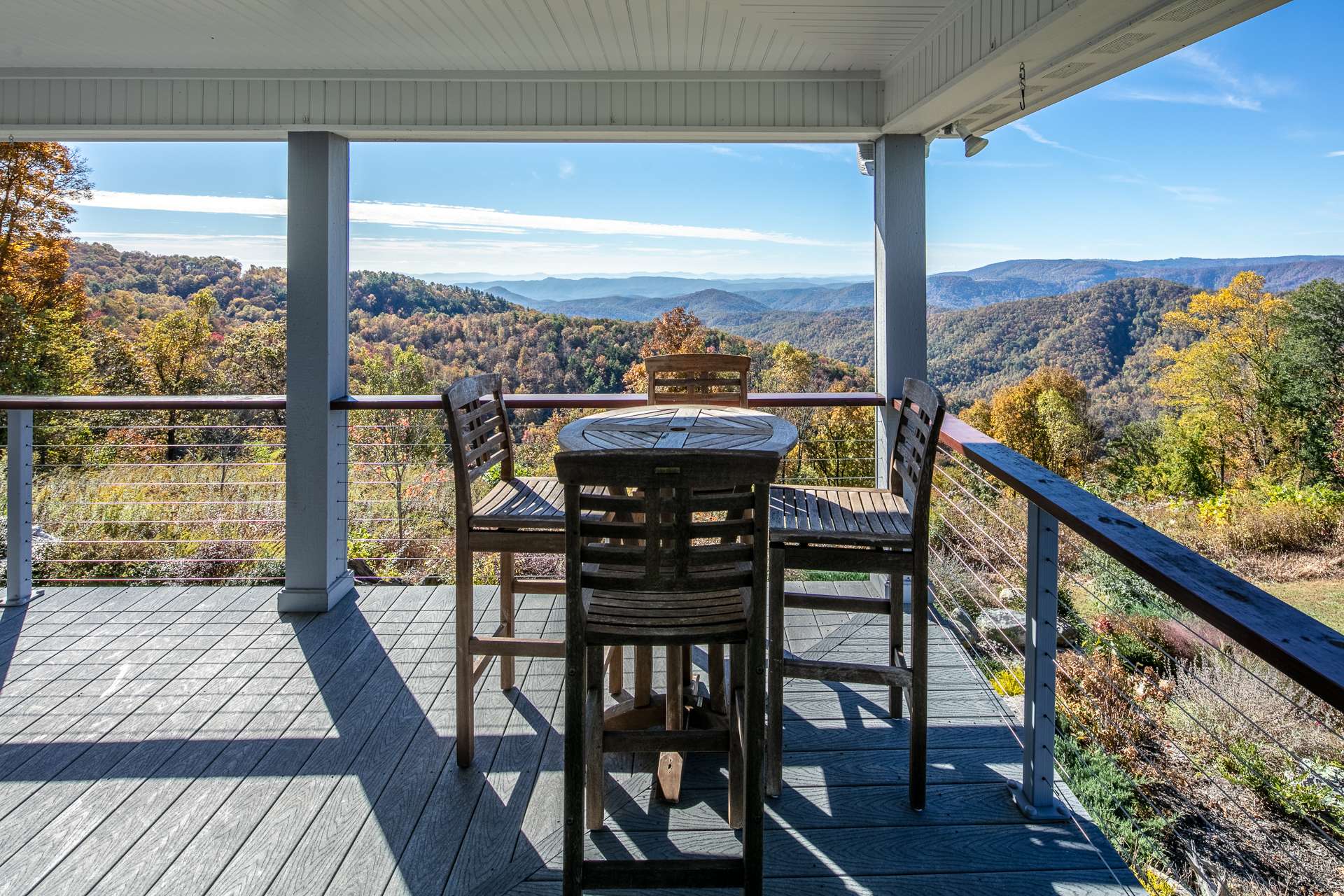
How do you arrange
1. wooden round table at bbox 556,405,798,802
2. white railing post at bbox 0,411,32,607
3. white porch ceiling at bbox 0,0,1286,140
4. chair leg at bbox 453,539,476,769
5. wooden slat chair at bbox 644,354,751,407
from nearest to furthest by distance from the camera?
1. wooden round table at bbox 556,405,798,802
2. chair leg at bbox 453,539,476,769
3. white porch ceiling at bbox 0,0,1286,140
4. wooden slat chair at bbox 644,354,751,407
5. white railing post at bbox 0,411,32,607

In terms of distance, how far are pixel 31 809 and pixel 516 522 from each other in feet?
5.03

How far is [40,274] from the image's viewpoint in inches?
484

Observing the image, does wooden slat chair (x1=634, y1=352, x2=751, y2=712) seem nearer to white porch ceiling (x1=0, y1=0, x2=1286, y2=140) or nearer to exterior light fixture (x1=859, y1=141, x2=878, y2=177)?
white porch ceiling (x1=0, y1=0, x2=1286, y2=140)

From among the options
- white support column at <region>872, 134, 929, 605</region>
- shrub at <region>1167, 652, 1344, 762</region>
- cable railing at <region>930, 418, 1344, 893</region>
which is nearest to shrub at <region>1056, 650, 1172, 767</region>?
cable railing at <region>930, 418, 1344, 893</region>

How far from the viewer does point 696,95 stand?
3.93 meters

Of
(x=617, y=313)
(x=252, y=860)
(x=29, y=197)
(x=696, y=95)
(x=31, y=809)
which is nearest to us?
(x=252, y=860)

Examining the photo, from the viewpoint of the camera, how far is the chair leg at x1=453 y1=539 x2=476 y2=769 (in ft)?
7.90

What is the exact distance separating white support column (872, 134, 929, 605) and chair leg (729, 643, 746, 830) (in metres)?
2.18

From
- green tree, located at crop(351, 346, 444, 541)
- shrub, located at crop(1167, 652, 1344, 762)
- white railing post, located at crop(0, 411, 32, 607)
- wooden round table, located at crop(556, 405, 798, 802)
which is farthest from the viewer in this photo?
green tree, located at crop(351, 346, 444, 541)

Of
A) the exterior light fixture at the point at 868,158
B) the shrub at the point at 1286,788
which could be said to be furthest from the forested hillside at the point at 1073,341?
the exterior light fixture at the point at 868,158

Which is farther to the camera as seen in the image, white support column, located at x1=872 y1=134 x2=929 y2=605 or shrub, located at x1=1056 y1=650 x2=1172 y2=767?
shrub, located at x1=1056 y1=650 x2=1172 y2=767

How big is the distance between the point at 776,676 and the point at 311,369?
284 centimetres

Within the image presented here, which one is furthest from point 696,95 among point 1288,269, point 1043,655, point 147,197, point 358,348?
point 1288,269

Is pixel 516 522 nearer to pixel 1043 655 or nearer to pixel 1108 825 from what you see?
pixel 1043 655
